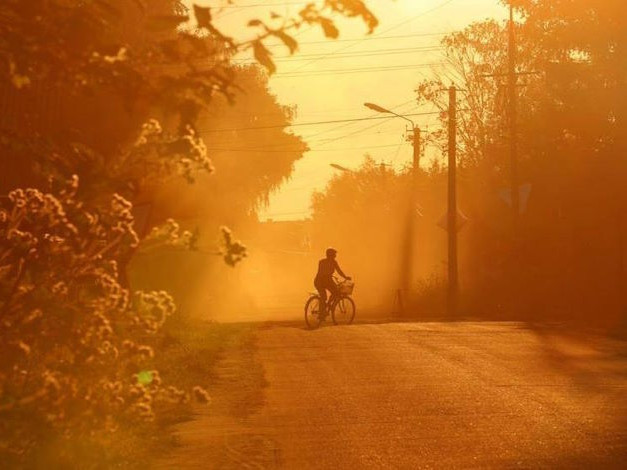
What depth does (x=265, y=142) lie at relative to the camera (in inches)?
2657

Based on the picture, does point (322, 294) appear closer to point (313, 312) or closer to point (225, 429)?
point (313, 312)

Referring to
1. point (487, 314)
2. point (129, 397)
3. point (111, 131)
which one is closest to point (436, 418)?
point (129, 397)

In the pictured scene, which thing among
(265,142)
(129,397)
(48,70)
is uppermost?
(265,142)

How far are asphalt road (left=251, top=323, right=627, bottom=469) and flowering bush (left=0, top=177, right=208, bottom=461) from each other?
3.85m

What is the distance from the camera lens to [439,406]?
12422 millimetres

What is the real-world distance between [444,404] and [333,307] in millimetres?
17358

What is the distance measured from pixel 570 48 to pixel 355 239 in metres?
40.7

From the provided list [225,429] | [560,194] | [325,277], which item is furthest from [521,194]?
[225,429]

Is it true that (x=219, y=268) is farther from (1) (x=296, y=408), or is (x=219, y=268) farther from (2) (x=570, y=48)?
(1) (x=296, y=408)

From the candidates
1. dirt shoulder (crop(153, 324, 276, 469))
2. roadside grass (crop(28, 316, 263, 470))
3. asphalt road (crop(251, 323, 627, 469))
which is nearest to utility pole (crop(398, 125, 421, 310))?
roadside grass (crop(28, 316, 263, 470))

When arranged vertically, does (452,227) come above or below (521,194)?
below

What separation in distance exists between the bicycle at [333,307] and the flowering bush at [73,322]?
23.2 metres

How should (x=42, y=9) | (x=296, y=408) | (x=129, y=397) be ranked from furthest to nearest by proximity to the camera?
1. (x=296, y=408)
2. (x=129, y=397)
3. (x=42, y=9)

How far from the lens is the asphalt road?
374 inches
